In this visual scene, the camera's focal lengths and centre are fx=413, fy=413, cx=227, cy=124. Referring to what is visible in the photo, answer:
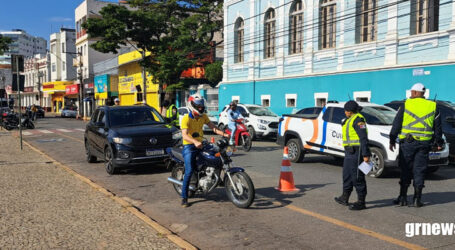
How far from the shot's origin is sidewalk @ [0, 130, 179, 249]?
15.8 feet

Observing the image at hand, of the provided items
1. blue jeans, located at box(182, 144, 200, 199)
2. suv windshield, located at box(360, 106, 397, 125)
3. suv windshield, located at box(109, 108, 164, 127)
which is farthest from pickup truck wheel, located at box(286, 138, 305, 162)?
blue jeans, located at box(182, 144, 200, 199)

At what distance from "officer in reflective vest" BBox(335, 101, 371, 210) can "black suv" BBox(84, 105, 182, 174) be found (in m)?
4.69

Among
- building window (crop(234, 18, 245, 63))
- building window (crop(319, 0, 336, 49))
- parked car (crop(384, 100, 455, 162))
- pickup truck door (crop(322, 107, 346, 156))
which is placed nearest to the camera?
pickup truck door (crop(322, 107, 346, 156))

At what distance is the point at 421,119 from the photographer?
252 inches

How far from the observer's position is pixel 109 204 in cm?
661

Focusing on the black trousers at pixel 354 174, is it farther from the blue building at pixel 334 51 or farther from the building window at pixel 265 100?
the building window at pixel 265 100

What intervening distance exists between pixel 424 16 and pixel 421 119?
12924 millimetres

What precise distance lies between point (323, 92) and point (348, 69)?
1916 millimetres

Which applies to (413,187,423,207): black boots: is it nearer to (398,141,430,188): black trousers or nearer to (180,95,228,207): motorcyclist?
(398,141,430,188): black trousers

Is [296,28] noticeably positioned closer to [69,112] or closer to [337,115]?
[337,115]

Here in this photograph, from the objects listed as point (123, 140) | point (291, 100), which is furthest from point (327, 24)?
point (123, 140)

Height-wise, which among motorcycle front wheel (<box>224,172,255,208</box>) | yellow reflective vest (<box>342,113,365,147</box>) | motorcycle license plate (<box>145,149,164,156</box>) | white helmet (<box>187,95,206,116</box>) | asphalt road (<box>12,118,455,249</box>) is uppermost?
white helmet (<box>187,95,206,116</box>)

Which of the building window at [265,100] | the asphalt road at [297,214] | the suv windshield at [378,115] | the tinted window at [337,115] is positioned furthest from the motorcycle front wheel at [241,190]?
the building window at [265,100]

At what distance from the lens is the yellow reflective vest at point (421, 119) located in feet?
21.0
